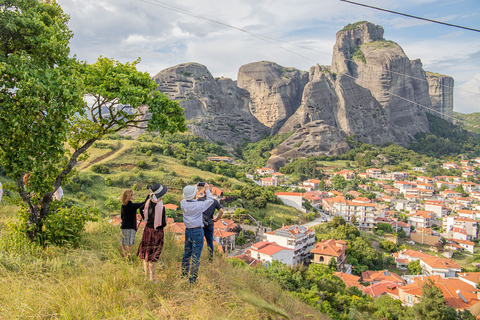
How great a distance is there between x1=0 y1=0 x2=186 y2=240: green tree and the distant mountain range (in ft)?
183

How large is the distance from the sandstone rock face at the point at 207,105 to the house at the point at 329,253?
1681 inches

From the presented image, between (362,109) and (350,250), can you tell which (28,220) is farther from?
(362,109)

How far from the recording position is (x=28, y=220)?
14.2 feet

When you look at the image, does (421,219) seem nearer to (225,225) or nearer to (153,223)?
(225,225)

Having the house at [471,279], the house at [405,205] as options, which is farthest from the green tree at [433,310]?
the house at [405,205]

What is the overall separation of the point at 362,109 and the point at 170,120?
75.7m

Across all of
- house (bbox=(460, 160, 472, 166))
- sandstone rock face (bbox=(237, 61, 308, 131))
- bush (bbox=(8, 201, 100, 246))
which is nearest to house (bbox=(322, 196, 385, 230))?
bush (bbox=(8, 201, 100, 246))

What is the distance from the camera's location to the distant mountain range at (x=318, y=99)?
6569 cm

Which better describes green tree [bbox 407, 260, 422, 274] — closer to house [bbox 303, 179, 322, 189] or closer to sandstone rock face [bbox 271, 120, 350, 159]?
house [bbox 303, 179, 322, 189]

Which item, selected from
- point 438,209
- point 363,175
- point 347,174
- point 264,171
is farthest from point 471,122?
point 264,171

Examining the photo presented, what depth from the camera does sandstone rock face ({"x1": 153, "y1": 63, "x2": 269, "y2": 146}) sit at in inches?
2603

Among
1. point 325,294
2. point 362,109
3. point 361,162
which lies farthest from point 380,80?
point 325,294

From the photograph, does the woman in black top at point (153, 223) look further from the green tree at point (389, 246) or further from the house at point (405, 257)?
the green tree at point (389, 246)

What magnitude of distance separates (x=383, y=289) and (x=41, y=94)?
19.2 meters
